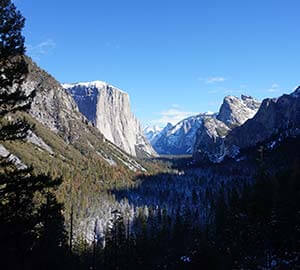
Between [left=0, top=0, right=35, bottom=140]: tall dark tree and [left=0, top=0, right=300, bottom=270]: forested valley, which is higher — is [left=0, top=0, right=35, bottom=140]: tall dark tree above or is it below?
above

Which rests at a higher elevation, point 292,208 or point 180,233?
point 292,208

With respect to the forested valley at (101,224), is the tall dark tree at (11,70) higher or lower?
higher

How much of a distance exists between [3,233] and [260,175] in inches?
1962

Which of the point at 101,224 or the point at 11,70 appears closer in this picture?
the point at 11,70

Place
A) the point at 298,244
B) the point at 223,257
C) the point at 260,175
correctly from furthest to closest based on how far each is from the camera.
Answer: the point at 260,175 < the point at 223,257 < the point at 298,244

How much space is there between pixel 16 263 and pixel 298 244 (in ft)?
115

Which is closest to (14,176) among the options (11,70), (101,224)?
(11,70)

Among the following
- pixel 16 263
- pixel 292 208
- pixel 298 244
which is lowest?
pixel 298 244

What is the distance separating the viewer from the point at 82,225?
124938mm

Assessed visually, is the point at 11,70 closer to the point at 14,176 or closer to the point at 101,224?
the point at 14,176

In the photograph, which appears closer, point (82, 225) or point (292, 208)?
point (292, 208)

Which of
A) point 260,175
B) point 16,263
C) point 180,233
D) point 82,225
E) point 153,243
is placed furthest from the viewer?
point 82,225

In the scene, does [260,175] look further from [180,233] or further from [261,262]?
[180,233]

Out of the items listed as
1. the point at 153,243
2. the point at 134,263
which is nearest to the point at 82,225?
the point at 153,243
